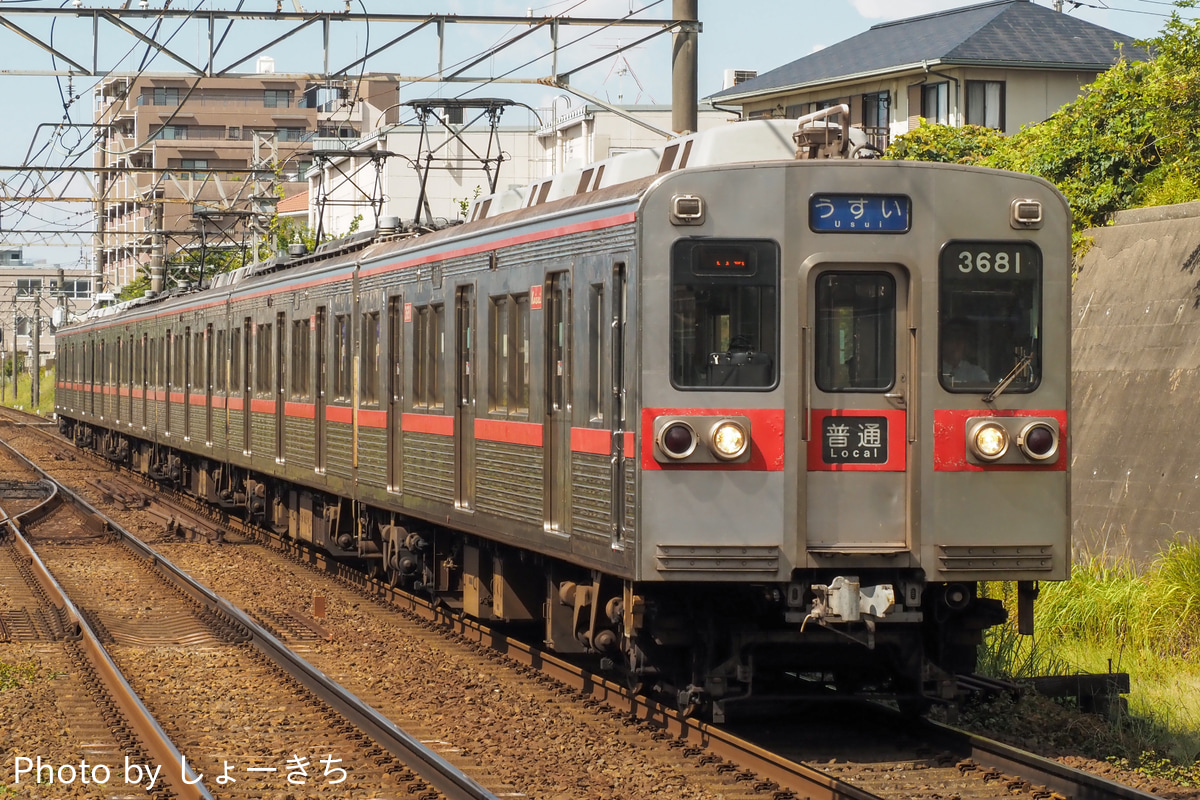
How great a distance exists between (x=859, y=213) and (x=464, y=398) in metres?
3.85

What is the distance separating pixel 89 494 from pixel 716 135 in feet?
66.0

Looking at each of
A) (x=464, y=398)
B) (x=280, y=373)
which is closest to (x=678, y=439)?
(x=464, y=398)

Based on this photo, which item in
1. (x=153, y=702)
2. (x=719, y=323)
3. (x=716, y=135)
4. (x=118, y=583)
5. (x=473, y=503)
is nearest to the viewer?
(x=719, y=323)

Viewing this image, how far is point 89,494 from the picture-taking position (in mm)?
26344

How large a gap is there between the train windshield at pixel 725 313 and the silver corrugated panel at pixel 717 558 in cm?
75

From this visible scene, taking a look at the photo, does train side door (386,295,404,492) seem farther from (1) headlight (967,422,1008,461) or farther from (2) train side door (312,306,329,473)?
(1) headlight (967,422,1008,461)

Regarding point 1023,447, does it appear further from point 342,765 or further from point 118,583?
point 118,583

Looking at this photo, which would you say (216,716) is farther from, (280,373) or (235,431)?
(235,431)

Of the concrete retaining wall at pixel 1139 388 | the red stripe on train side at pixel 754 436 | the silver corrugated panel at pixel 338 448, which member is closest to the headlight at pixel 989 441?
the red stripe on train side at pixel 754 436

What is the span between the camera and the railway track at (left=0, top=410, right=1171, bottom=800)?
24.0 ft

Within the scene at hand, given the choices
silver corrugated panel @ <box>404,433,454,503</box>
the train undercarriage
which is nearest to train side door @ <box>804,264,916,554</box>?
the train undercarriage

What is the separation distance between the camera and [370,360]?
13.4m

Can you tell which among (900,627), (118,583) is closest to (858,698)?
(900,627)

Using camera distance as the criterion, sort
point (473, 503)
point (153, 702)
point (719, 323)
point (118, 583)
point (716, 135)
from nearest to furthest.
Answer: point (719, 323)
point (716, 135)
point (153, 702)
point (473, 503)
point (118, 583)
